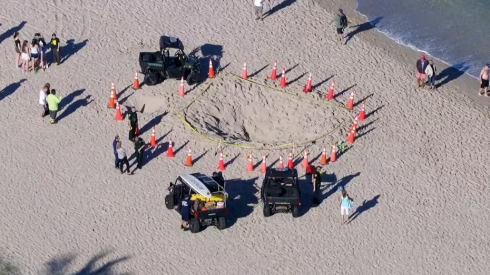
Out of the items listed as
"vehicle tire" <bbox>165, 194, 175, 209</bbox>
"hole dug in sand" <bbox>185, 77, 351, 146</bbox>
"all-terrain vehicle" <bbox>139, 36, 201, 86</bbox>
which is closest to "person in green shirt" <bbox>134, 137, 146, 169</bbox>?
"vehicle tire" <bbox>165, 194, 175, 209</bbox>

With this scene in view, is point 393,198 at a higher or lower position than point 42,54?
lower

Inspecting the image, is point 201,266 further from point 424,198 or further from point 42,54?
point 42,54

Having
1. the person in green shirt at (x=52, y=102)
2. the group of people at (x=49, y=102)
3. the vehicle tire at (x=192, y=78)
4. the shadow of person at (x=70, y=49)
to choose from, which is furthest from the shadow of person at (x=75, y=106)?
the vehicle tire at (x=192, y=78)

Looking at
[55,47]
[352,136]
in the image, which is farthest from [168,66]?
[352,136]

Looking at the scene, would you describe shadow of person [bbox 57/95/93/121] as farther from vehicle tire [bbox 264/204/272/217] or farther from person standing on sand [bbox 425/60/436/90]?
person standing on sand [bbox 425/60/436/90]

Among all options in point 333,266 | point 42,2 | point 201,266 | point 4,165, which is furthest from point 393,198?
point 42,2

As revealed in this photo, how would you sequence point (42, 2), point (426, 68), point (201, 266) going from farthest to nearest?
point (42, 2), point (426, 68), point (201, 266)
